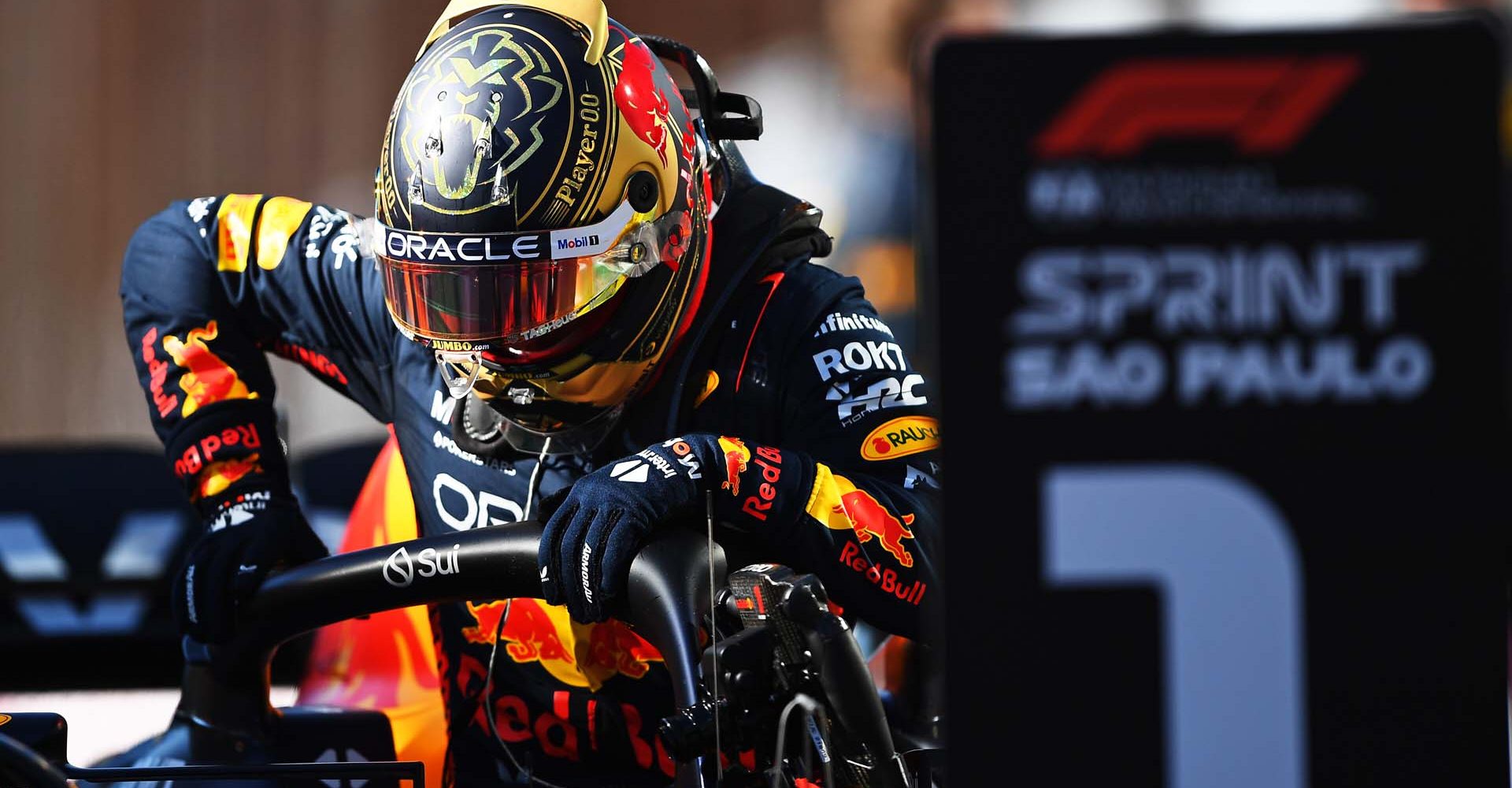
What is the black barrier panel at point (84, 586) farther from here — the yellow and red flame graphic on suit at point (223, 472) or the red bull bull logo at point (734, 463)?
the red bull bull logo at point (734, 463)

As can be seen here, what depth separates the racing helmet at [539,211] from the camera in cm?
142

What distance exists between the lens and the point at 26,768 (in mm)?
1035

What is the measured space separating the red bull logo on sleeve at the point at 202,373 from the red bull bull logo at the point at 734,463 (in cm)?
66

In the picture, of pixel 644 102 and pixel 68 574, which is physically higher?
pixel 644 102

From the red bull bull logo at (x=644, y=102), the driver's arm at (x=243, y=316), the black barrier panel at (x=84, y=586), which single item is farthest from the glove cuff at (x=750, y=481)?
the black barrier panel at (x=84, y=586)

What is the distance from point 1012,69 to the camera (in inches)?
28.8

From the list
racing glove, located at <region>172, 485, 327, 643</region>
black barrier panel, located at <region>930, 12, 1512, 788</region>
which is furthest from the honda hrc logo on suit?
black barrier panel, located at <region>930, 12, 1512, 788</region>

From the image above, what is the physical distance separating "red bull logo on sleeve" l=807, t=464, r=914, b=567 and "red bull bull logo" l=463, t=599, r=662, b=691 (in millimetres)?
275

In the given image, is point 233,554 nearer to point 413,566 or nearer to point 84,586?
point 413,566

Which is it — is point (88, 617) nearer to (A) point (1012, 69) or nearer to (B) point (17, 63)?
(B) point (17, 63)

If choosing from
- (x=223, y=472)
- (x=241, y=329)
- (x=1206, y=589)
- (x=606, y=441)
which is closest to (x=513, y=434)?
(x=606, y=441)

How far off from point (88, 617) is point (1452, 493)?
305cm

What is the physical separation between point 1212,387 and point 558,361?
0.88 meters

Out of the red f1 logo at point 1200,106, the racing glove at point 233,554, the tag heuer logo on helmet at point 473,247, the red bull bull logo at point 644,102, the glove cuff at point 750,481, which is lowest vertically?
the racing glove at point 233,554
